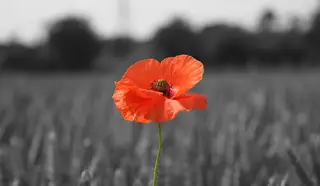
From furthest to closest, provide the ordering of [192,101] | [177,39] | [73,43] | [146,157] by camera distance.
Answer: [73,43], [177,39], [146,157], [192,101]

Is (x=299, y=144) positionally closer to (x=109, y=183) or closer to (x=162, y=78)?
(x=109, y=183)

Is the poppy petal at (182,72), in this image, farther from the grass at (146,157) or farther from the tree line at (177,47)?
the tree line at (177,47)

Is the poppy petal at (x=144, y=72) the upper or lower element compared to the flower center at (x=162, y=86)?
upper

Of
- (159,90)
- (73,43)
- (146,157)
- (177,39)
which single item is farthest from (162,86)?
(73,43)

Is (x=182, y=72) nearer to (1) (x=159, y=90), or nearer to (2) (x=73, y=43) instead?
(1) (x=159, y=90)

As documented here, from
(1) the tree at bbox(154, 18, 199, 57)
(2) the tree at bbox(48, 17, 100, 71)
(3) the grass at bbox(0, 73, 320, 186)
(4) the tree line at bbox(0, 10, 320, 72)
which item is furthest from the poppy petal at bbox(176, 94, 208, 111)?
Result: (2) the tree at bbox(48, 17, 100, 71)

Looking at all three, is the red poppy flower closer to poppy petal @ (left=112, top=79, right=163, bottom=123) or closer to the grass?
poppy petal @ (left=112, top=79, right=163, bottom=123)

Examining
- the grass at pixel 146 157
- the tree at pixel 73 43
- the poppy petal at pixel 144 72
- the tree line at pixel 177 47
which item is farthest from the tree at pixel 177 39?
the poppy petal at pixel 144 72
